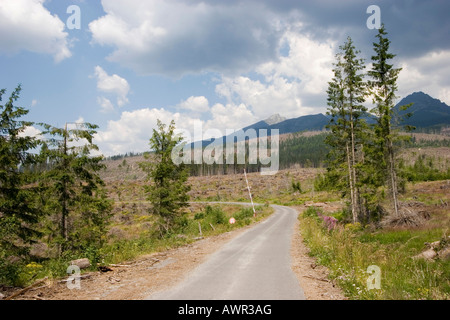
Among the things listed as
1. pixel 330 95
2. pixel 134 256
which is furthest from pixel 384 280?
pixel 330 95

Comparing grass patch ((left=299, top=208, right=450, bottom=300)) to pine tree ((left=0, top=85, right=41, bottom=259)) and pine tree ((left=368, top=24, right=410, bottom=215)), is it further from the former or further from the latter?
pine tree ((left=0, top=85, right=41, bottom=259))

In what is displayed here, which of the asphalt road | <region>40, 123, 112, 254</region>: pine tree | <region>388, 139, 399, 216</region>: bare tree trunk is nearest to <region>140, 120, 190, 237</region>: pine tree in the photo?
<region>40, 123, 112, 254</region>: pine tree

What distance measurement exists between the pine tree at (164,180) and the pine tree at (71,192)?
468 cm

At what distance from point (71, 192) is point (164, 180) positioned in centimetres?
724

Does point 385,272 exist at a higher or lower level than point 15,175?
lower

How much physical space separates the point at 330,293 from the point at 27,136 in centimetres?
1772

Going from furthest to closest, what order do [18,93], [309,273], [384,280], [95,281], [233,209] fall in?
1. [233,209]
2. [18,93]
3. [309,273]
4. [95,281]
5. [384,280]

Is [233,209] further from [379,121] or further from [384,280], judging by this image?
[384,280]

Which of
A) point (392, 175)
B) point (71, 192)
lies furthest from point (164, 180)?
point (392, 175)

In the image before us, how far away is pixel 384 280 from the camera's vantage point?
829 cm

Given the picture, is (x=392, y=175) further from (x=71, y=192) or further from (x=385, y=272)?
(x=71, y=192)

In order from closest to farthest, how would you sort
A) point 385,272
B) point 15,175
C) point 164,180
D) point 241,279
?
point 241,279 → point 385,272 → point 15,175 → point 164,180

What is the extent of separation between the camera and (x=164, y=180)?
23234mm

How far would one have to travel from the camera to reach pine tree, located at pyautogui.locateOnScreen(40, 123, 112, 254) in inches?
679
